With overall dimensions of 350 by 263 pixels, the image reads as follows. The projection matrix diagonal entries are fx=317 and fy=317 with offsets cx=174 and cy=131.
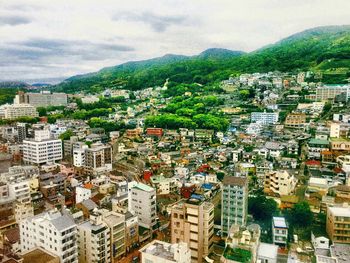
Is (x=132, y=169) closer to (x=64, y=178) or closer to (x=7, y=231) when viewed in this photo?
(x=64, y=178)

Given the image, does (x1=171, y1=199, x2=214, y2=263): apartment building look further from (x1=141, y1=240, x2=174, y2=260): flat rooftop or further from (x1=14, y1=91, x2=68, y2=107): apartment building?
(x1=14, y1=91, x2=68, y2=107): apartment building

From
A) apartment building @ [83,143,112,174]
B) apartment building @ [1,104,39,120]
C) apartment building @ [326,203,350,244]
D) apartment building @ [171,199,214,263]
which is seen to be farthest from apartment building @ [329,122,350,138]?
apartment building @ [1,104,39,120]

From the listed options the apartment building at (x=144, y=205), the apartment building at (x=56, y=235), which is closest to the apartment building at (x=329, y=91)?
the apartment building at (x=144, y=205)

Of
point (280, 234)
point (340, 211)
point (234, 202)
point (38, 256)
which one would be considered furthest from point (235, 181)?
point (38, 256)

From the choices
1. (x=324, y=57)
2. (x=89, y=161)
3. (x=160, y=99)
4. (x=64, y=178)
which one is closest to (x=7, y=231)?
(x=64, y=178)

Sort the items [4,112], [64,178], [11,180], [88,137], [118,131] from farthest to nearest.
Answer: [4,112], [118,131], [88,137], [64,178], [11,180]

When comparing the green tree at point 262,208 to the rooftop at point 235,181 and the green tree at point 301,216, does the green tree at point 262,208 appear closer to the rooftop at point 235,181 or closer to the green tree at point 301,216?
the green tree at point 301,216

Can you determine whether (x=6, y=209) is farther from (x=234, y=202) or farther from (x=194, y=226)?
(x=234, y=202)
